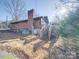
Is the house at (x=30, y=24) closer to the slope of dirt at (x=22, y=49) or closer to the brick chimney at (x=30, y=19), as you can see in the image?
the brick chimney at (x=30, y=19)

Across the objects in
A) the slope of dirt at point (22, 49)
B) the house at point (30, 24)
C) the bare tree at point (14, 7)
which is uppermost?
the bare tree at point (14, 7)

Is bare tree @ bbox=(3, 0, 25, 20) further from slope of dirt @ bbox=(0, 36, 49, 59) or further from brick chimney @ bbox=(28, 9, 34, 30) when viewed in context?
slope of dirt @ bbox=(0, 36, 49, 59)

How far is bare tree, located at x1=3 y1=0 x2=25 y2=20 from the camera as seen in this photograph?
6.72m

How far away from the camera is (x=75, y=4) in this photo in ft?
16.0

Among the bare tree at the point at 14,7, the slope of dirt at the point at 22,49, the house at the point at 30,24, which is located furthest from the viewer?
the house at the point at 30,24

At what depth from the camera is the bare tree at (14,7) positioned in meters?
6.72

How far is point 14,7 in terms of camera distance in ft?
23.1

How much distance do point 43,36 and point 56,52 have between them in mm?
1303

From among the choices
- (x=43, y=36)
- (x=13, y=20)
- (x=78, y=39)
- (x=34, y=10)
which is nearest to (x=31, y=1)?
(x=34, y=10)

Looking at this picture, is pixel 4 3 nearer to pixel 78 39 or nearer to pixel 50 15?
pixel 50 15

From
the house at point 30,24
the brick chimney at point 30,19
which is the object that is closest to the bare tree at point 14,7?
the brick chimney at point 30,19

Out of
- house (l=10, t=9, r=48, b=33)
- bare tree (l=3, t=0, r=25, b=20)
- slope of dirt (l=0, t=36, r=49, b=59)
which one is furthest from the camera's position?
house (l=10, t=9, r=48, b=33)

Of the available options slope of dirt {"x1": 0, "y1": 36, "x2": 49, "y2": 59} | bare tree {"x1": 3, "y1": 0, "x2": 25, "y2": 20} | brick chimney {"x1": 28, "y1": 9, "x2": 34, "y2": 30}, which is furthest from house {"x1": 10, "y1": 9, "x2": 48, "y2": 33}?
slope of dirt {"x1": 0, "y1": 36, "x2": 49, "y2": 59}

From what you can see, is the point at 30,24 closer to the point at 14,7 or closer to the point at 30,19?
the point at 30,19
